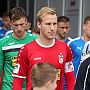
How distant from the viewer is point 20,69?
15.7 feet

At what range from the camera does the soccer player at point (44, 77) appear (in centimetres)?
341

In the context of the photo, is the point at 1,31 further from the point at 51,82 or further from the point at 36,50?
the point at 51,82

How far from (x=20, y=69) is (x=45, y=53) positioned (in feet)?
1.13

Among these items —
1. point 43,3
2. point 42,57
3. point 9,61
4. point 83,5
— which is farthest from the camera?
point 43,3

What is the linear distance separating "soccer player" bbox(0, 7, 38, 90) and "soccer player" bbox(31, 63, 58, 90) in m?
1.96

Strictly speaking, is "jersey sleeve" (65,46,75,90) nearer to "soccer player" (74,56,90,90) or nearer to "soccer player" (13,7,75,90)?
"soccer player" (13,7,75,90)

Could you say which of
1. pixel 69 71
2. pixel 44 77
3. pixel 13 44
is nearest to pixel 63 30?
pixel 13 44

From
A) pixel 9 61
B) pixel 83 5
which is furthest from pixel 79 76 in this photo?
pixel 83 5

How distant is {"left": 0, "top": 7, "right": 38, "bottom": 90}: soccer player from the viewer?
217 inches

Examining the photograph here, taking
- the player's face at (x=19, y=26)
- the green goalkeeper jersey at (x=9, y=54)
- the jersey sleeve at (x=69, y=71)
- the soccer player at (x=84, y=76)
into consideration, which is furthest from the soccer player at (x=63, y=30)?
the soccer player at (x=84, y=76)

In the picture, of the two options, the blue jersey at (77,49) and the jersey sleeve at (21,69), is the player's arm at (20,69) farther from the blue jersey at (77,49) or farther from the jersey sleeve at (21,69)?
the blue jersey at (77,49)

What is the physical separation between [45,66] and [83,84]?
21.9 inches

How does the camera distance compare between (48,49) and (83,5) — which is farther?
(83,5)

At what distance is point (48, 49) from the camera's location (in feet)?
15.5
